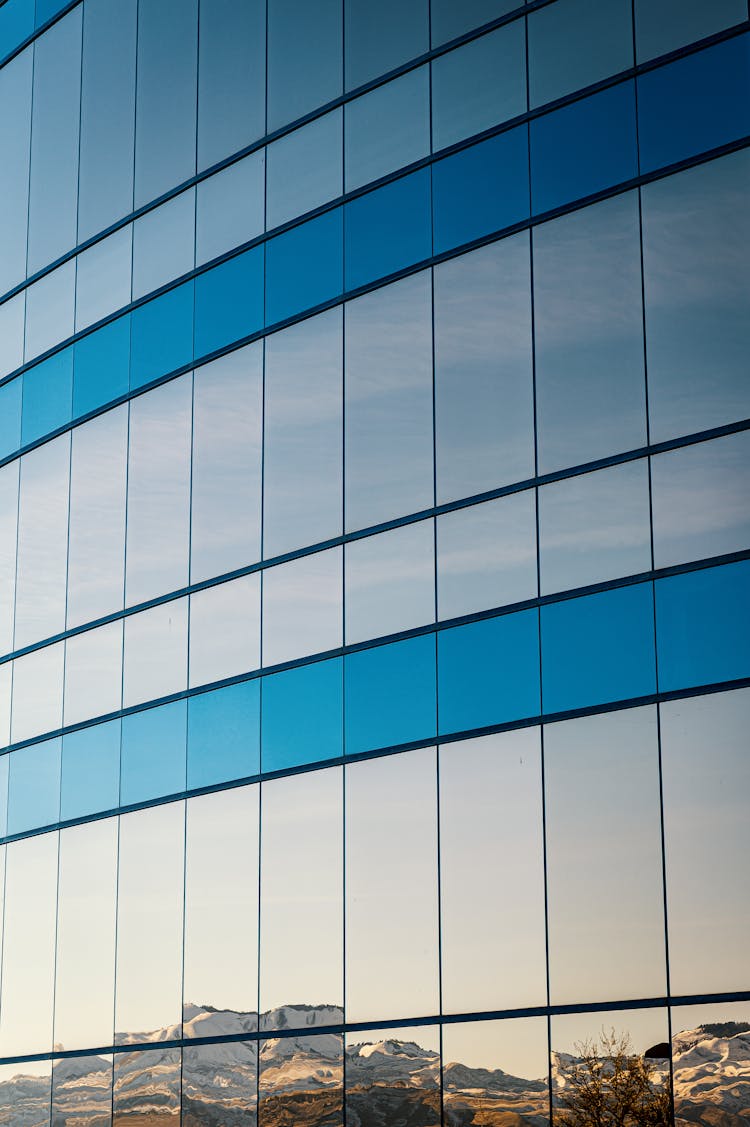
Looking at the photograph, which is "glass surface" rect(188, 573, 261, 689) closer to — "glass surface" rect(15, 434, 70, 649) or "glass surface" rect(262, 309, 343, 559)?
"glass surface" rect(262, 309, 343, 559)

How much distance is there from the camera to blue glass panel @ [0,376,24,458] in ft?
92.6

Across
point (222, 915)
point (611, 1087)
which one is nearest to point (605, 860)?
point (611, 1087)

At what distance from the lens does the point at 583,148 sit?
19500 mm

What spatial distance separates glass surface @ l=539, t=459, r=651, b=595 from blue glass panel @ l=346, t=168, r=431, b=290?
434cm

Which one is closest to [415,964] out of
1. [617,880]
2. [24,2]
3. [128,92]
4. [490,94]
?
[617,880]

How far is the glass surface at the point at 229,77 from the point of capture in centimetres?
2395

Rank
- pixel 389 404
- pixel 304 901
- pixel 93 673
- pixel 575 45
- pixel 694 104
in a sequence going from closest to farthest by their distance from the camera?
pixel 694 104, pixel 575 45, pixel 304 901, pixel 389 404, pixel 93 673

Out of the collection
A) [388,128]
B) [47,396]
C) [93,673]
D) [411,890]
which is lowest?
[411,890]

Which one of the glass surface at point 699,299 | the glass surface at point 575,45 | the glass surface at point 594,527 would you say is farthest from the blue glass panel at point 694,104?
the glass surface at point 594,527

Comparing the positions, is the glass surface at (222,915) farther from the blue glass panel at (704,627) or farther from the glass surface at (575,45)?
the glass surface at (575,45)

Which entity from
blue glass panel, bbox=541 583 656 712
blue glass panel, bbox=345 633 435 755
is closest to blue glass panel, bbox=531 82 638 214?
blue glass panel, bbox=541 583 656 712

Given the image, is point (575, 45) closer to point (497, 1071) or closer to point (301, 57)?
point (301, 57)

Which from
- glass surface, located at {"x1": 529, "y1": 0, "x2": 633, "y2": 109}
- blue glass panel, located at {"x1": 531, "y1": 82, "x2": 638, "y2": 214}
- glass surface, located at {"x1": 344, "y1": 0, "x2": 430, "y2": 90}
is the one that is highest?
glass surface, located at {"x1": 344, "y1": 0, "x2": 430, "y2": 90}

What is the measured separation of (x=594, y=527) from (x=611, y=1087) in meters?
6.31
